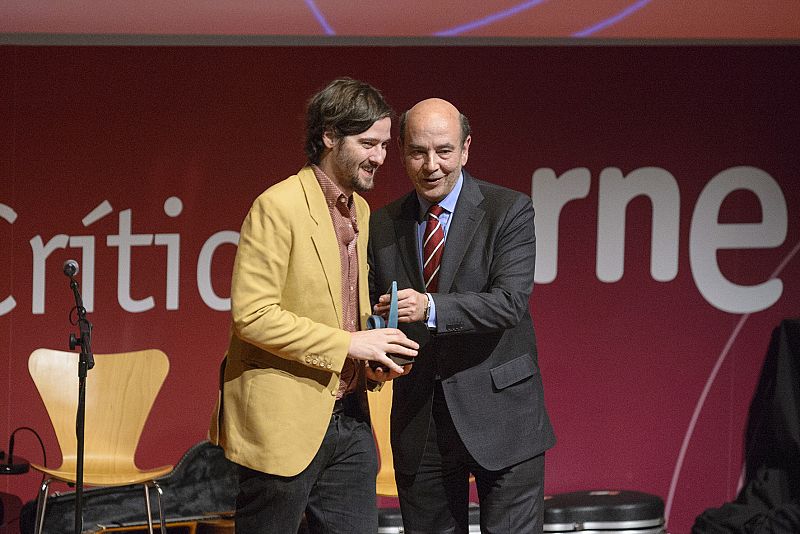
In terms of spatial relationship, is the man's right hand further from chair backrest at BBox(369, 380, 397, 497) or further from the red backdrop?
the red backdrop

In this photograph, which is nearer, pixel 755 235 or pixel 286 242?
pixel 286 242

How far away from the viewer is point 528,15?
15.5 ft

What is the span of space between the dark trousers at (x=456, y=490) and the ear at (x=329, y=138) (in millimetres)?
752

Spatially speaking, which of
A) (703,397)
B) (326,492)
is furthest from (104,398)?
(703,397)

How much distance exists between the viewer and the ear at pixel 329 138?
2.75 m

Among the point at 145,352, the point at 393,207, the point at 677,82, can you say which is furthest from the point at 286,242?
the point at 677,82

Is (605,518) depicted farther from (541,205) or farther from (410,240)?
(410,240)

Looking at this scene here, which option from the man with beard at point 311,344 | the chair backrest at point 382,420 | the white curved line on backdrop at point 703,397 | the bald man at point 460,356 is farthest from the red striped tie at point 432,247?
the white curved line on backdrop at point 703,397

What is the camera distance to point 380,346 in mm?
2615

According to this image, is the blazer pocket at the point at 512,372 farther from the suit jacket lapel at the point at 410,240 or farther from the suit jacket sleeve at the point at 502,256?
the suit jacket lapel at the point at 410,240

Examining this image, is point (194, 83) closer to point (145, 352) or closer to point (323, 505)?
point (145, 352)

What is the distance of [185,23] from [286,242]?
2.66 metres

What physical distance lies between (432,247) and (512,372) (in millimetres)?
422

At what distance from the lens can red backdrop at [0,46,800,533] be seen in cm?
527
